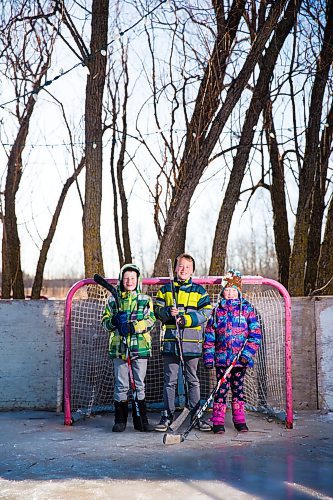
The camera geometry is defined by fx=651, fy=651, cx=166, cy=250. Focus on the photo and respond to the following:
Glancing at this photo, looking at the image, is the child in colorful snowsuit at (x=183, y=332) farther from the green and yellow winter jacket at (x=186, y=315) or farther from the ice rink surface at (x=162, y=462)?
the ice rink surface at (x=162, y=462)

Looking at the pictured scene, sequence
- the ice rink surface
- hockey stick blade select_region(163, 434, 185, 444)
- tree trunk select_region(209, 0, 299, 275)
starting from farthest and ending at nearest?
tree trunk select_region(209, 0, 299, 275), hockey stick blade select_region(163, 434, 185, 444), the ice rink surface

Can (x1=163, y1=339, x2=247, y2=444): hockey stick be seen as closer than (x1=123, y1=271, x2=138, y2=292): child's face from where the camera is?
Yes

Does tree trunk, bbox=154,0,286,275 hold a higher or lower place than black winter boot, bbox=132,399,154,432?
higher

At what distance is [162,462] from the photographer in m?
3.82

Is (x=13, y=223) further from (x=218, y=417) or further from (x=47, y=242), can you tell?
(x=218, y=417)

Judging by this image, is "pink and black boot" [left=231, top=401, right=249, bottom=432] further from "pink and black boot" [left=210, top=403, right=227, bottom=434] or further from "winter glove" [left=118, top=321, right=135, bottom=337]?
"winter glove" [left=118, top=321, right=135, bottom=337]

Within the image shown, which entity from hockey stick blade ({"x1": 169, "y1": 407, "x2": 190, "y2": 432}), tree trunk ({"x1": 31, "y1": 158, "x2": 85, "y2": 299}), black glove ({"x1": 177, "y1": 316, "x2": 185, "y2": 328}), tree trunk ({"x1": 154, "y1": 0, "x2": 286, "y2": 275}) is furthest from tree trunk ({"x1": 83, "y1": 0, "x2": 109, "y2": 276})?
tree trunk ({"x1": 31, "y1": 158, "x2": 85, "y2": 299})

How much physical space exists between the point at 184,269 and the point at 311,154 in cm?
405

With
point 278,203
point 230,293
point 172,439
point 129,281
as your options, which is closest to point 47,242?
point 278,203

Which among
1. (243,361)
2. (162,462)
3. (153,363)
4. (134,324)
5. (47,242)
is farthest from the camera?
(47,242)

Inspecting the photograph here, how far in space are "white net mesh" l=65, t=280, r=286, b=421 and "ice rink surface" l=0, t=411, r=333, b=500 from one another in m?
0.40

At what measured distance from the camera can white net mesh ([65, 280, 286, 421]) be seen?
18.1 feet

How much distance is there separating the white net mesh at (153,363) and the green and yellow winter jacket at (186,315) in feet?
2.67

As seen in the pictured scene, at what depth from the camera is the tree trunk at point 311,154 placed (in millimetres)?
8062
